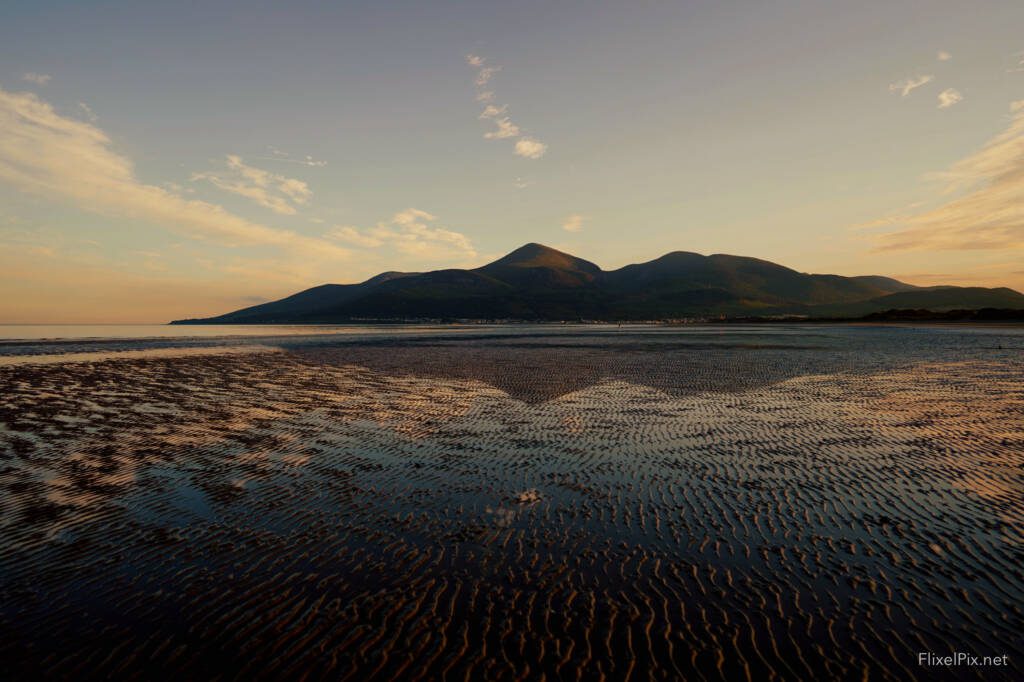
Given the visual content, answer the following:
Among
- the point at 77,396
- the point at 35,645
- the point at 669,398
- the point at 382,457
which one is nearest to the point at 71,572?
the point at 35,645

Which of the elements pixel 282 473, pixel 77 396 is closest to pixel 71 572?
pixel 282 473

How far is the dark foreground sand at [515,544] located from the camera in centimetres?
702

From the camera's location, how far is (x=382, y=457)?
679 inches

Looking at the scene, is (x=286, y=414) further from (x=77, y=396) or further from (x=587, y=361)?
(x=587, y=361)

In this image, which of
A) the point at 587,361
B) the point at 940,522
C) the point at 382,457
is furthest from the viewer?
the point at 587,361

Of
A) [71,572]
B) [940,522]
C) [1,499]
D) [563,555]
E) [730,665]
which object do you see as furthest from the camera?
[1,499]

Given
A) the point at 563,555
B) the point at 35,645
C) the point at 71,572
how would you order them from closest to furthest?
1. the point at 35,645
2. the point at 71,572
3. the point at 563,555

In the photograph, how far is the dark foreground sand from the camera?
702cm

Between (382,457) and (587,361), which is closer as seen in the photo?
(382,457)

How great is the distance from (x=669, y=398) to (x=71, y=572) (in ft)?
85.7

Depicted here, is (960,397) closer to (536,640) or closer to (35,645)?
(536,640)

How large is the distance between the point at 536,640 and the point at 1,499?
15.3 m

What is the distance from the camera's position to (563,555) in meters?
9.98

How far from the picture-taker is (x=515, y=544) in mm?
10500
